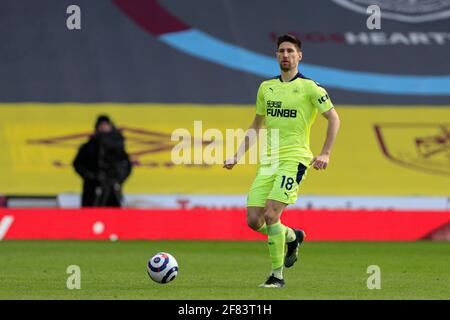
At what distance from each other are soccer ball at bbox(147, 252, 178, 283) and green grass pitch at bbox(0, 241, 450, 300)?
3.5 inches

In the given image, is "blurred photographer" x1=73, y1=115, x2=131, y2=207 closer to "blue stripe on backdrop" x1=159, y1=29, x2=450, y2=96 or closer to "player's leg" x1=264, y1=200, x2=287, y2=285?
"blue stripe on backdrop" x1=159, y1=29, x2=450, y2=96

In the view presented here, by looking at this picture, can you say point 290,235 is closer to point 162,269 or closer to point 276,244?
point 276,244

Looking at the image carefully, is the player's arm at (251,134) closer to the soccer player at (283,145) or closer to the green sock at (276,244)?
the soccer player at (283,145)

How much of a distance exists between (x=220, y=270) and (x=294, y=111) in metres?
2.91

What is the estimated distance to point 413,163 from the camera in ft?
73.4

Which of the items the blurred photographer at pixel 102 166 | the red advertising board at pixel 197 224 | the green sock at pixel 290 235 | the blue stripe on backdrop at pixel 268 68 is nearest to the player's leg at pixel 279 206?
the green sock at pixel 290 235

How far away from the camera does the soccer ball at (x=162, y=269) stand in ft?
37.6

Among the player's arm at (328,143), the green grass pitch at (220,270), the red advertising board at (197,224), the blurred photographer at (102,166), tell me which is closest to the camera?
the green grass pitch at (220,270)

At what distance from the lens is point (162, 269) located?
1145 cm

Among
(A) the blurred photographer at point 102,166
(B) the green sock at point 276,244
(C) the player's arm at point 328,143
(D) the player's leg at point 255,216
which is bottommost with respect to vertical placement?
(B) the green sock at point 276,244

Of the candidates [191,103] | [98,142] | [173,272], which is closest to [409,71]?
→ [191,103]

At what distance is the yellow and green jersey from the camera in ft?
37.7

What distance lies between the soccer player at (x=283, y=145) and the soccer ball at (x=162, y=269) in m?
0.84

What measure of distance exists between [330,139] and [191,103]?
1148 cm
